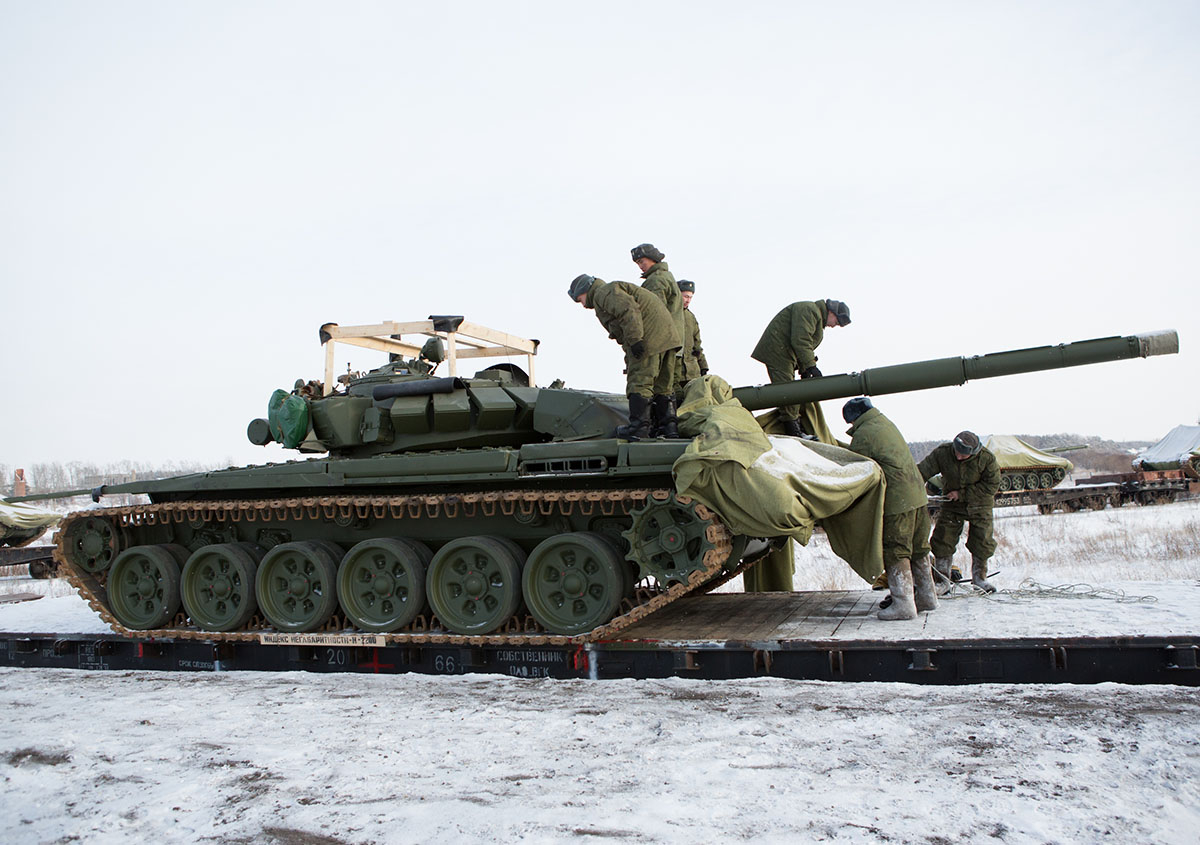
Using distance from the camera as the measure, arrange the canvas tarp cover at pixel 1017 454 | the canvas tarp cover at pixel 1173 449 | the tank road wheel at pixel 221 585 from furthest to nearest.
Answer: the canvas tarp cover at pixel 1173 449 < the canvas tarp cover at pixel 1017 454 < the tank road wheel at pixel 221 585

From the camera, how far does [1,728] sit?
6.65 m

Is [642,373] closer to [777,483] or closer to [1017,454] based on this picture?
[777,483]

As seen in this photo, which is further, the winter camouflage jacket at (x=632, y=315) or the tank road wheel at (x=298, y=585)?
the tank road wheel at (x=298, y=585)

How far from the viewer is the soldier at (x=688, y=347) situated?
9.48 metres

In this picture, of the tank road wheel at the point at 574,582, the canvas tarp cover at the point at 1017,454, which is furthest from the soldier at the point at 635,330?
the canvas tarp cover at the point at 1017,454

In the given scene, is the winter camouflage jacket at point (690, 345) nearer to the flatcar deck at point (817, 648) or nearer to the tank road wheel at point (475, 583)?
the flatcar deck at point (817, 648)

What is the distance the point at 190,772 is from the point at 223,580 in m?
4.32

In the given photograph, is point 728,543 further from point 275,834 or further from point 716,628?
point 275,834

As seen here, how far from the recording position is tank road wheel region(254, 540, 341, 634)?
8.80 meters

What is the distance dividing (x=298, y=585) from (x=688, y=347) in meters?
4.62

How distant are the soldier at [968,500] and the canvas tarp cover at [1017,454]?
2606 centimetres

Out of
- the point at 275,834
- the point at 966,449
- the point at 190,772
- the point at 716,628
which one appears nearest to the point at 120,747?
the point at 190,772

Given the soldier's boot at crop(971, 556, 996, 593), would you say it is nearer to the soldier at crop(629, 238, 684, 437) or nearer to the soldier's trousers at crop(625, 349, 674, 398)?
the soldier at crop(629, 238, 684, 437)

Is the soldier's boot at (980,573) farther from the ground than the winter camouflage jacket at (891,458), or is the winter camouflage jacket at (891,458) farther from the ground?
the winter camouflage jacket at (891,458)
